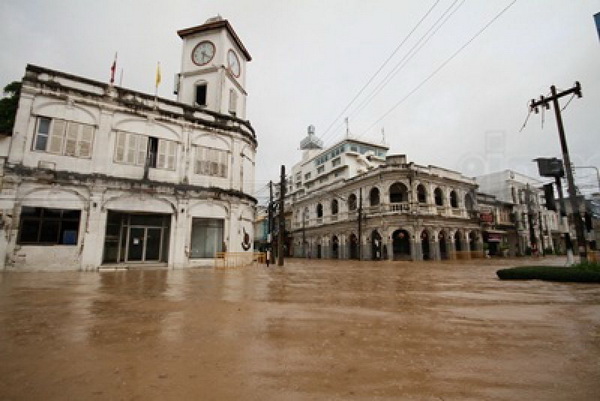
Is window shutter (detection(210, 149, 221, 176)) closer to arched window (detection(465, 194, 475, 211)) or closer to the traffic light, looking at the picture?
the traffic light

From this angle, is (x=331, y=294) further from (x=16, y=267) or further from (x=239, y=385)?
(x=16, y=267)

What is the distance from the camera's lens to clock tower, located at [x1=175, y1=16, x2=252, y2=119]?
21.4m

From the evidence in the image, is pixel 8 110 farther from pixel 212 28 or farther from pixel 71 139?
pixel 212 28

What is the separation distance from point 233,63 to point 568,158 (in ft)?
73.0

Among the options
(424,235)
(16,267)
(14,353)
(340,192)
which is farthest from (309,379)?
(340,192)

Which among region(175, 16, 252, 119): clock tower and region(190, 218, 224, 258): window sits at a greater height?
region(175, 16, 252, 119): clock tower

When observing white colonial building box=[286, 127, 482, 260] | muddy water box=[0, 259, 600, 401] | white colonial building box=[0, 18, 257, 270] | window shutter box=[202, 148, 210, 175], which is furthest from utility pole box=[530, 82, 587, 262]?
window shutter box=[202, 148, 210, 175]

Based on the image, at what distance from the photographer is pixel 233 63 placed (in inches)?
909

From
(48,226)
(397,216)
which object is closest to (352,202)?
(397,216)

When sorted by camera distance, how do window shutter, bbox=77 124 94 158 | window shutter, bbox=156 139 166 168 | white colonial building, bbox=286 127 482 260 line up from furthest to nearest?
white colonial building, bbox=286 127 482 260
window shutter, bbox=156 139 166 168
window shutter, bbox=77 124 94 158

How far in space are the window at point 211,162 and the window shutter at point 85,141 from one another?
5528 millimetres

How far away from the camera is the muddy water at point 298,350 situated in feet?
7.96

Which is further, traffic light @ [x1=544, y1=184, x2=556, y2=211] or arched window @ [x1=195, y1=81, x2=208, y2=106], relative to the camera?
arched window @ [x1=195, y1=81, x2=208, y2=106]

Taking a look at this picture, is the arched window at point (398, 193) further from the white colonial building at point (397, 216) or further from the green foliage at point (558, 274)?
the green foliage at point (558, 274)
